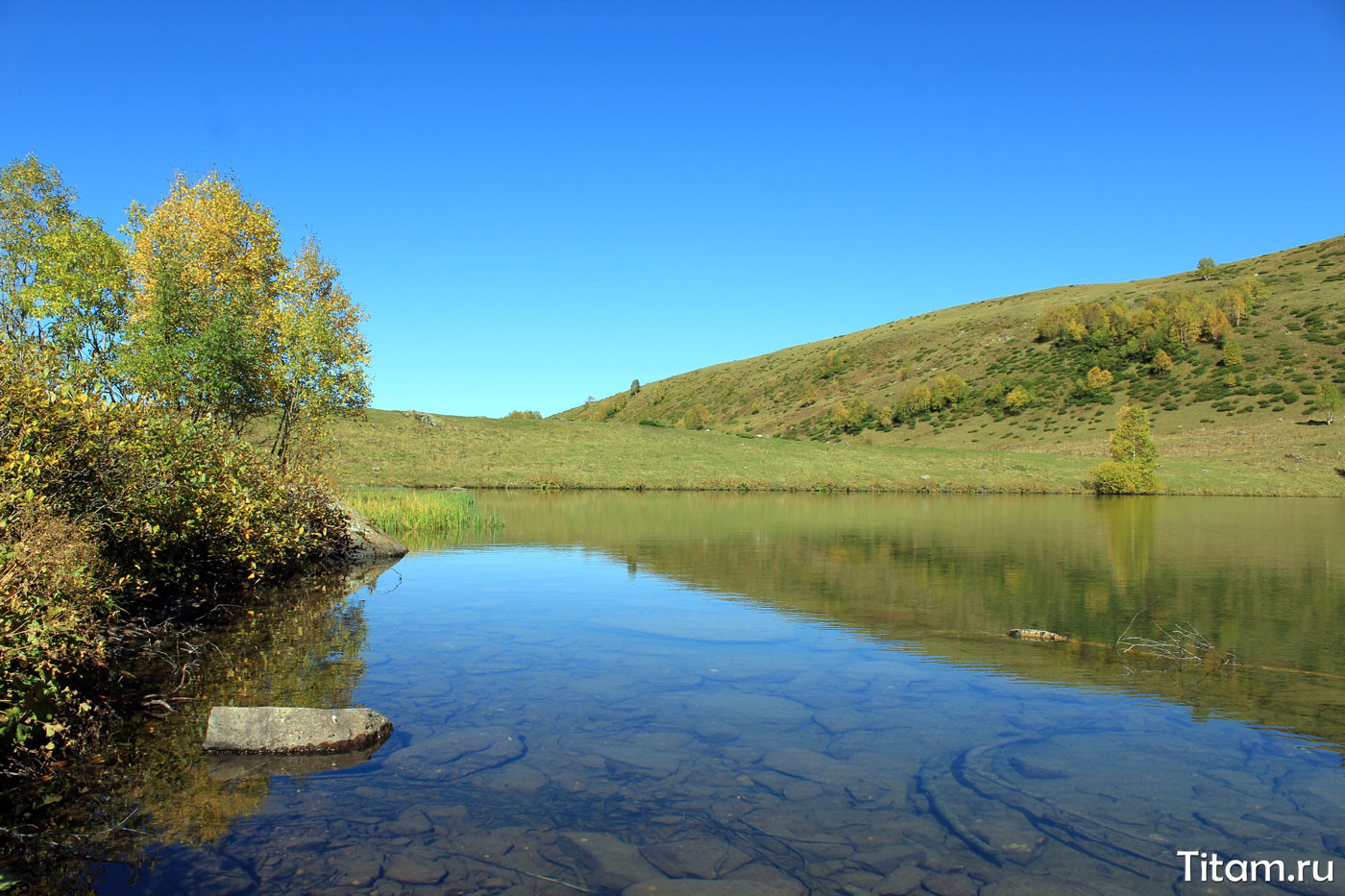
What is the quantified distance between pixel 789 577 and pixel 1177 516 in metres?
28.8

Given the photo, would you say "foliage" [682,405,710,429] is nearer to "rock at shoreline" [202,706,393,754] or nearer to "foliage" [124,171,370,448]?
"foliage" [124,171,370,448]

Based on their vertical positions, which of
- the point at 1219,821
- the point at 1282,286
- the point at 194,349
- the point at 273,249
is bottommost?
the point at 1219,821

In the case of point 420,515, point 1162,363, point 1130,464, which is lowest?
point 420,515

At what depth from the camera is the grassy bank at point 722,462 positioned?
58.9 meters

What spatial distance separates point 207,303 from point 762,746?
2138cm

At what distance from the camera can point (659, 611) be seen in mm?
15508

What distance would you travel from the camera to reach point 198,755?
7785mm

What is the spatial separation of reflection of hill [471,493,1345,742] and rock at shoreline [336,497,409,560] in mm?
5160

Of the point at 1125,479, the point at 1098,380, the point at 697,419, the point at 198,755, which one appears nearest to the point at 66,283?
the point at 198,755

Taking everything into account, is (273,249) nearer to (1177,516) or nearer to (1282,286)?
(1177,516)

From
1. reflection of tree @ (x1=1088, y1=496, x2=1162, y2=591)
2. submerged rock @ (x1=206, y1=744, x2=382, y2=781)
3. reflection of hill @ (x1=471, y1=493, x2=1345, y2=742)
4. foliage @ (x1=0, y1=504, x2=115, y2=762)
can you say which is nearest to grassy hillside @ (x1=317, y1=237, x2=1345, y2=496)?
reflection of hill @ (x1=471, y1=493, x2=1345, y2=742)

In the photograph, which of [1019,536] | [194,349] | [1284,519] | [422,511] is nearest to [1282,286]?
[1284,519]

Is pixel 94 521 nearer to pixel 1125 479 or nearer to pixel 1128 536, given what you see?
pixel 1128 536

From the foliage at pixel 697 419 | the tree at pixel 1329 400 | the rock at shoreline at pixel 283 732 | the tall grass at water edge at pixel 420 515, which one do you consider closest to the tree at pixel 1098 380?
the tree at pixel 1329 400
